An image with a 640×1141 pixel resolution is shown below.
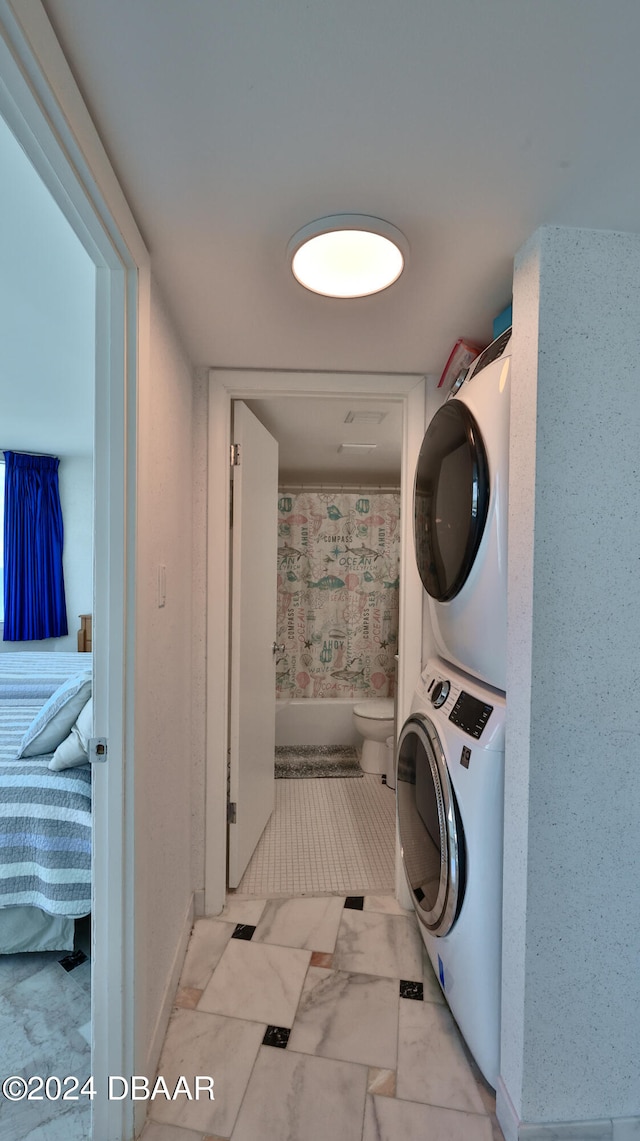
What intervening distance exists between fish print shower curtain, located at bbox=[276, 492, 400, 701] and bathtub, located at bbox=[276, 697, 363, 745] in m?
0.12

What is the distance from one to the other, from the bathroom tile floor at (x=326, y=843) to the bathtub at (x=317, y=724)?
1.85 ft

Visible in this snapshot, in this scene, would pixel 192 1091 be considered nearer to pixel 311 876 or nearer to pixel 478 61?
pixel 311 876

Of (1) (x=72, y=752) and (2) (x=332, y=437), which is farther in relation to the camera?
(2) (x=332, y=437)

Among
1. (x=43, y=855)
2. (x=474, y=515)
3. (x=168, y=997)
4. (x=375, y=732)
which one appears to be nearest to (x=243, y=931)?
(x=168, y=997)

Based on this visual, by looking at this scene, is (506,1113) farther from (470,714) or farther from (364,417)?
(364,417)

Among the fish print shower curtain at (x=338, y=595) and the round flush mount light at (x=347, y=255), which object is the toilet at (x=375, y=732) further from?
the round flush mount light at (x=347, y=255)

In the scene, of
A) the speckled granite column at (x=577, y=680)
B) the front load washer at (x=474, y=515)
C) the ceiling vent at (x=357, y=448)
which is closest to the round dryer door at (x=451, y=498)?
the front load washer at (x=474, y=515)

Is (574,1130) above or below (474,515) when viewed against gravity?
below

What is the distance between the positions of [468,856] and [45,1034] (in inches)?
50.3

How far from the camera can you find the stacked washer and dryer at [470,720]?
1.22 m

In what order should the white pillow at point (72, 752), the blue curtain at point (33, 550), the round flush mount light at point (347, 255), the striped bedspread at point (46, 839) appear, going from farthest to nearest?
the blue curtain at point (33, 550), the white pillow at point (72, 752), the striped bedspread at point (46, 839), the round flush mount light at point (347, 255)

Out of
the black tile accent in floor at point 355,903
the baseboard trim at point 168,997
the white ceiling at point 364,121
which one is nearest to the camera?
the white ceiling at point 364,121

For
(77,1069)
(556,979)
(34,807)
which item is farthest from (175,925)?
(556,979)

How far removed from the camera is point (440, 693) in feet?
4.93
